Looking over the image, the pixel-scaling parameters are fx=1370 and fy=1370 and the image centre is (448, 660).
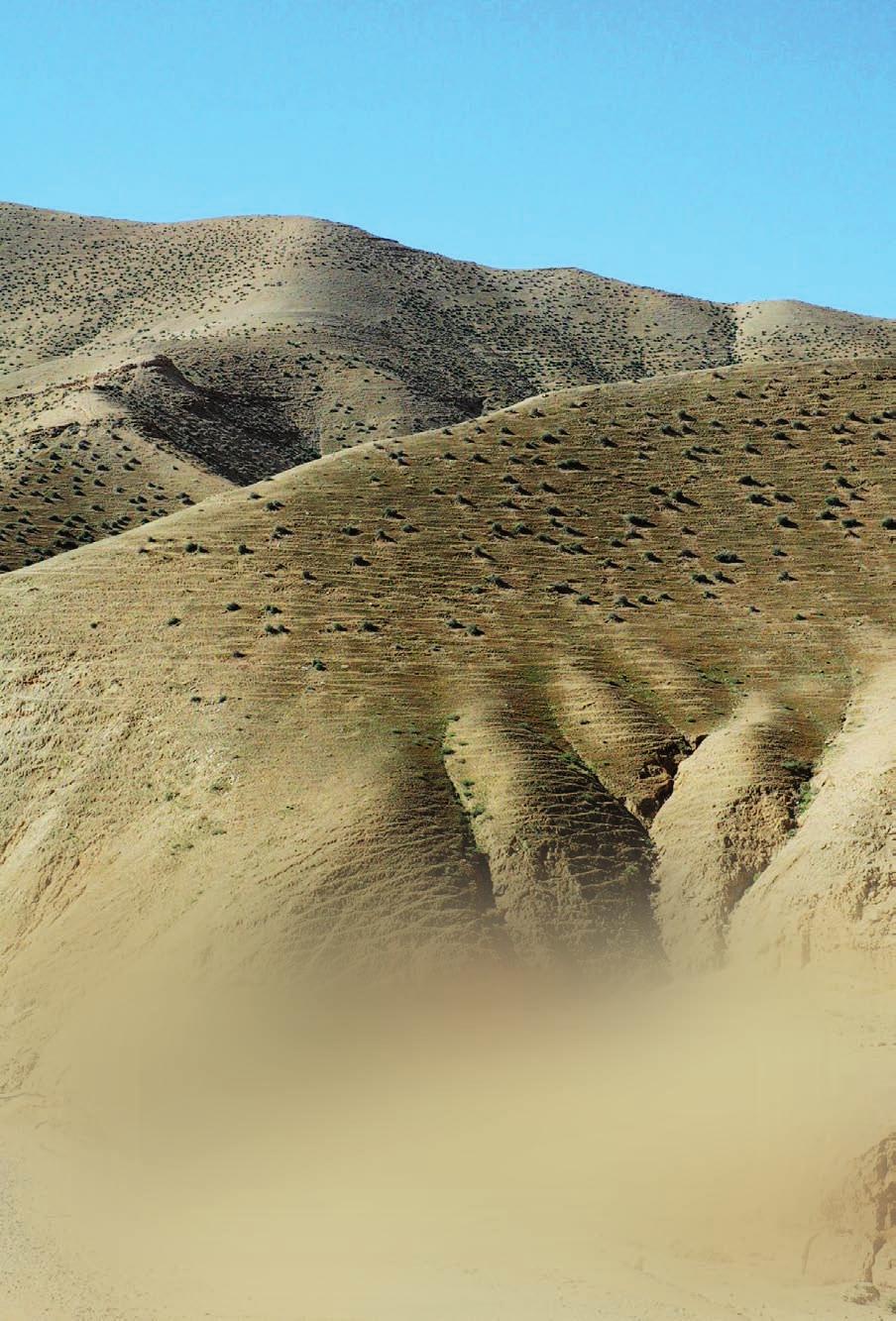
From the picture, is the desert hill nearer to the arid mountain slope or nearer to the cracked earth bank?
the arid mountain slope

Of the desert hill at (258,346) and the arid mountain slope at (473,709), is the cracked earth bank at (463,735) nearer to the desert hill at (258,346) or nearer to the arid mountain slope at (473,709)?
the arid mountain slope at (473,709)

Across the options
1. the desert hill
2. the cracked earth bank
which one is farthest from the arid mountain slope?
the desert hill

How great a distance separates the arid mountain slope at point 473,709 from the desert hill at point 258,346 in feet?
72.3

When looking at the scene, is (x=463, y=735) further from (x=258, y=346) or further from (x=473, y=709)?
(x=258, y=346)

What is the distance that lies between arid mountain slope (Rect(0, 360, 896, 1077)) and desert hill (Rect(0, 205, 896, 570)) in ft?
72.3

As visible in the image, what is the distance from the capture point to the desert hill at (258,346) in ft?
273

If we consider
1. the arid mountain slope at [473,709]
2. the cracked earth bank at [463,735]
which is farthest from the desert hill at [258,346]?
the cracked earth bank at [463,735]

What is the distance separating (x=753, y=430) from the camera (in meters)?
58.9

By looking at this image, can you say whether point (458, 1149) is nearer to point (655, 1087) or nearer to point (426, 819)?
point (655, 1087)

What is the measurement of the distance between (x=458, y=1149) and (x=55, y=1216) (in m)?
8.02

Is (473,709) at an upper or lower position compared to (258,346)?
lower

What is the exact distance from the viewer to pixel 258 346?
120 metres

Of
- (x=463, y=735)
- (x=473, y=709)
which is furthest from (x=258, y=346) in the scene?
(x=463, y=735)

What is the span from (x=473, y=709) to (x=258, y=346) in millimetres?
87359
